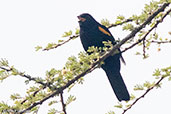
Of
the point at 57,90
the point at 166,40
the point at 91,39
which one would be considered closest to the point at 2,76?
the point at 57,90

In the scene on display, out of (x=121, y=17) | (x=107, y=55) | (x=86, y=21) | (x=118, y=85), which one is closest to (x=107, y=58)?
(x=118, y=85)

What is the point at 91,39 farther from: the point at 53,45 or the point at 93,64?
Result: the point at 93,64

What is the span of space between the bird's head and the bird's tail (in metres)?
0.70

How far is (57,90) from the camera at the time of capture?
2.46 metres

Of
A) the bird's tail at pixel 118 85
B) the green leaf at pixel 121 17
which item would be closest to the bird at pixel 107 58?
the bird's tail at pixel 118 85

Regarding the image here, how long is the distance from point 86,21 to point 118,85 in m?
1.00

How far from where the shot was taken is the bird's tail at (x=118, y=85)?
4109 millimetres

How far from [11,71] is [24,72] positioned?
10 cm

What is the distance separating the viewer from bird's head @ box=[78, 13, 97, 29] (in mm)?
4465

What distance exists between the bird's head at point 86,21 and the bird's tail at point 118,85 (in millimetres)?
698

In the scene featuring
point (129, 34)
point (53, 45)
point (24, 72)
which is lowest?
point (24, 72)

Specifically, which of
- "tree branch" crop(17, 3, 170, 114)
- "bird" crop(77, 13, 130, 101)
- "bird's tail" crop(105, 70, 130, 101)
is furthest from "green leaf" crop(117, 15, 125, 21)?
"bird's tail" crop(105, 70, 130, 101)

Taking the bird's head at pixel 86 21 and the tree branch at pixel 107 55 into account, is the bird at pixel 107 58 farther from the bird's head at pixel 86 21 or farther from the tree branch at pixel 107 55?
the tree branch at pixel 107 55

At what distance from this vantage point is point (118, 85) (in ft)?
13.9
